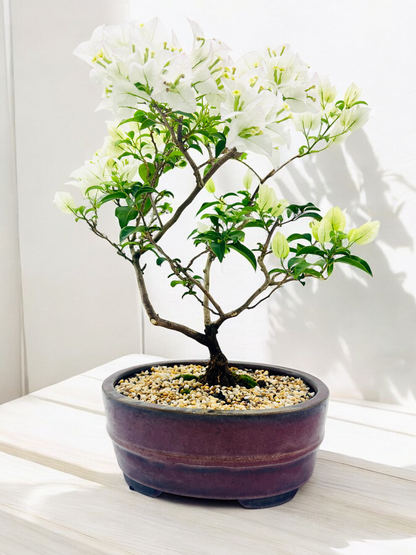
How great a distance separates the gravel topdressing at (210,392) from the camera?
2.46 ft

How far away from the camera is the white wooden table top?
25.3 inches

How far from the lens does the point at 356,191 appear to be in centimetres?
121

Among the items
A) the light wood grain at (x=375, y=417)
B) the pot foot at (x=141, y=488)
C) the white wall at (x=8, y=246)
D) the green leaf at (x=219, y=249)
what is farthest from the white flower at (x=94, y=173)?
the white wall at (x=8, y=246)

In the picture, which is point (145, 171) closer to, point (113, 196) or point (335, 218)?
point (113, 196)

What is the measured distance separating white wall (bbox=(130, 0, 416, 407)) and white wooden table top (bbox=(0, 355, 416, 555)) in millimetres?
238

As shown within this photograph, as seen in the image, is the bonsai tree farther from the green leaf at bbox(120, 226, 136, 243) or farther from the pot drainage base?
the pot drainage base

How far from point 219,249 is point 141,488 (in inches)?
16.2

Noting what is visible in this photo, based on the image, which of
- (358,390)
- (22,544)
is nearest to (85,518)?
(22,544)

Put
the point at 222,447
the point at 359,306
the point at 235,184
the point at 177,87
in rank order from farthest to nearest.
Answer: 1. the point at 235,184
2. the point at 359,306
3. the point at 222,447
4. the point at 177,87

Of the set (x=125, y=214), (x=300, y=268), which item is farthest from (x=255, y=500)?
(x=125, y=214)

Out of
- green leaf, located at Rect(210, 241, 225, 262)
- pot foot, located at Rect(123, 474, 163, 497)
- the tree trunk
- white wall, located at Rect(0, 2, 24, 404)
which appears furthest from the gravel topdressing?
white wall, located at Rect(0, 2, 24, 404)

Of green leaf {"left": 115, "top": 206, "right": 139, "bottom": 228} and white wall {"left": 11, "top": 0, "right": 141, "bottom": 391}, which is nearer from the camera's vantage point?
green leaf {"left": 115, "top": 206, "right": 139, "bottom": 228}

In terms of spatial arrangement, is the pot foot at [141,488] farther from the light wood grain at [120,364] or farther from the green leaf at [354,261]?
the light wood grain at [120,364]

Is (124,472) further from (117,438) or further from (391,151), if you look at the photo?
(391,151)
